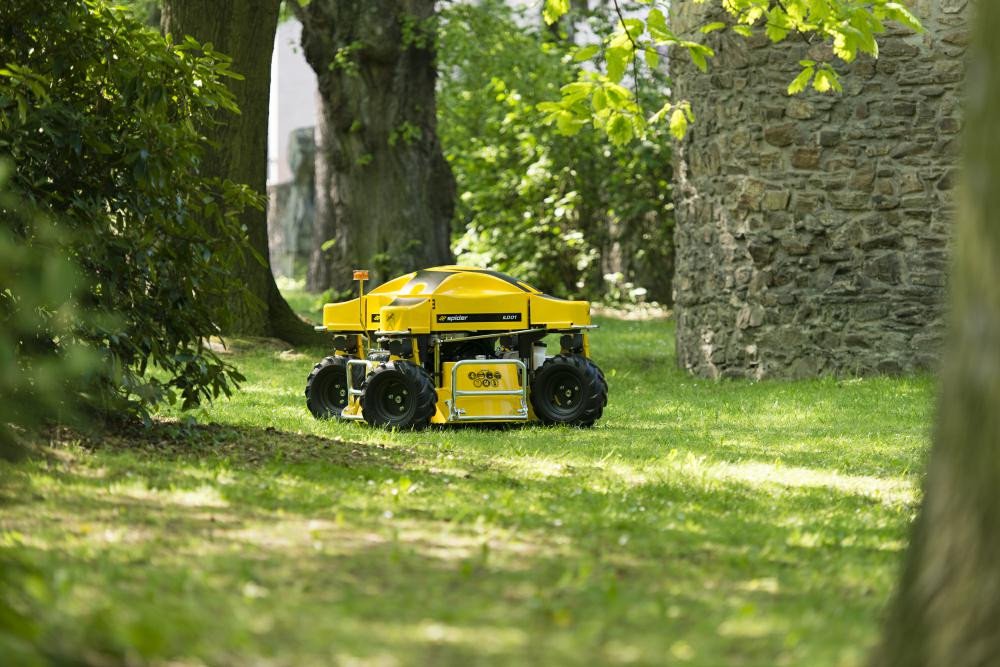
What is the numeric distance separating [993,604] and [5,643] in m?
2.28

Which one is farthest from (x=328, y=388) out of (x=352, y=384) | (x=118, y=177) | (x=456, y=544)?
(x=456, y=544)

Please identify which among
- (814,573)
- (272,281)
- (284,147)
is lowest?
(814,573)

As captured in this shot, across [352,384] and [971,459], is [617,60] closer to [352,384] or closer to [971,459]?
[352,384]

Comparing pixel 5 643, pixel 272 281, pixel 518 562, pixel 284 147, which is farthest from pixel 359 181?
pixel 284 147

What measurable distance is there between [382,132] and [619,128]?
10403 mm

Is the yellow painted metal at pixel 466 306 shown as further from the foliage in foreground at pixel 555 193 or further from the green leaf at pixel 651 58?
the foliage in foreground at pixel 555 193

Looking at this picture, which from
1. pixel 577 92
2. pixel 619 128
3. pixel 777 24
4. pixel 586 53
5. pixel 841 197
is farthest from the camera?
pixel 841 197

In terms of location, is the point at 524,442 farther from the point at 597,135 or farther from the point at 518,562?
the point at 597,135

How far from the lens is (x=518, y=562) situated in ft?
17.5

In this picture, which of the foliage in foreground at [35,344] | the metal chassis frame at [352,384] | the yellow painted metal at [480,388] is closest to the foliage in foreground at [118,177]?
the foliage in foreground at [35,344]

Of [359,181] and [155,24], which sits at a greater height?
[155,24]

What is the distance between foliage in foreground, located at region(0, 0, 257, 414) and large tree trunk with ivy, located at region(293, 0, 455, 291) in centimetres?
1005

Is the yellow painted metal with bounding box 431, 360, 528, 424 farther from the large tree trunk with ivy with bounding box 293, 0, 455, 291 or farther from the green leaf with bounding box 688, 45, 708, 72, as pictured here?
the large tree trunk with ivy with bounding box 293, 0, 455, 291

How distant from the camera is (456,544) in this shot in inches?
221
